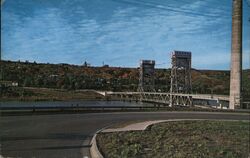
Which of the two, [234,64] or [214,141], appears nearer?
[214,141]

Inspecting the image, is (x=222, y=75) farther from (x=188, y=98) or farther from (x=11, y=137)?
(x=11, y=137)

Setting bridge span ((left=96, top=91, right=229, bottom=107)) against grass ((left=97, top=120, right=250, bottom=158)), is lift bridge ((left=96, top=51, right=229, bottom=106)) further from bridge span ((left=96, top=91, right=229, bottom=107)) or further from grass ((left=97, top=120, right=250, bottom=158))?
grass ((left=97, top=120, right=250, bottom=158))

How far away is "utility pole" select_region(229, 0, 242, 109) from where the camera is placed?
58.6 meters

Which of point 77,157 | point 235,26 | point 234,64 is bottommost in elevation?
point 77,157

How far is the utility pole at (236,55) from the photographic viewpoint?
58.6 metres

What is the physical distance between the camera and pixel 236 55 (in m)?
60.7

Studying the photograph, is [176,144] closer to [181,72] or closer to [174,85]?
[181,72]

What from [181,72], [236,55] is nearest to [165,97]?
[181,72]

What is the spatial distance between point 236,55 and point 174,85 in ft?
243

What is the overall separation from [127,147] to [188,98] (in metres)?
98.0

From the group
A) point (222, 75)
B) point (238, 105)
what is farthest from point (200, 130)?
point (222, 75)

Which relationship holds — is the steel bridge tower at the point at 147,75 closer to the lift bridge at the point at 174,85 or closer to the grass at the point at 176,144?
the lift bridge at the point at 174,85

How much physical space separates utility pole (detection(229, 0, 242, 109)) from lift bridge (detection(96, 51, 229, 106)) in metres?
35.3

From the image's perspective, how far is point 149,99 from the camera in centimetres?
14375
